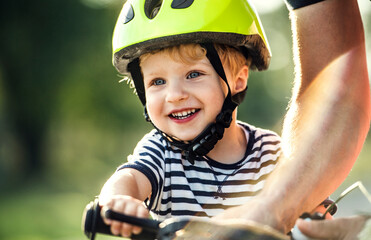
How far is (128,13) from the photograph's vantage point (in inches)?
128

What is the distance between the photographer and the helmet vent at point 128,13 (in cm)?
321

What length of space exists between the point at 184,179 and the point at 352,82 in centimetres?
111

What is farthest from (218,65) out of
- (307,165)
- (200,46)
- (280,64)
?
(280,64)

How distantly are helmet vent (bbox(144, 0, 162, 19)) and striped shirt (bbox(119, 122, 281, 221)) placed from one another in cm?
75

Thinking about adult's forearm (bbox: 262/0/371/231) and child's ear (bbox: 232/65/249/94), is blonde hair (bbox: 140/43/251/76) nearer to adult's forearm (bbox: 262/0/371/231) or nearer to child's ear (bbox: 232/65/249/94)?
child's ear (bbox: 232/65/249/94)

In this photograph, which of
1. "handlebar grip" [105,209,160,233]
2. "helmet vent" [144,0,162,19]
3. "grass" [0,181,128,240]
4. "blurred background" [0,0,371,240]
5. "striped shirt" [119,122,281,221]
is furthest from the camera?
"blurred background" [0,0,371,240]

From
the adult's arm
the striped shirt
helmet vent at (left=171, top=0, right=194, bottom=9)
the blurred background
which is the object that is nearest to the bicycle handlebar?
the adult's arm

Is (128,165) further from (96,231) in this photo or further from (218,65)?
(96,231)

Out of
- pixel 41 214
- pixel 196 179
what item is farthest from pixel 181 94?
pixel 41 214

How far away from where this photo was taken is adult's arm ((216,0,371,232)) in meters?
1.96

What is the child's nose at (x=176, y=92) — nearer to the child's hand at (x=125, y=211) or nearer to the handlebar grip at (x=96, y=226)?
the child's hand at (x=125, y=211)

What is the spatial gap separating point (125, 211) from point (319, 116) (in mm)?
943

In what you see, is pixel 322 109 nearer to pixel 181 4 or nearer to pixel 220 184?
pixel 220 184

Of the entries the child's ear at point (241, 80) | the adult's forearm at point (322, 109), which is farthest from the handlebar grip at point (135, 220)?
the child's ear at point (241, 80)
